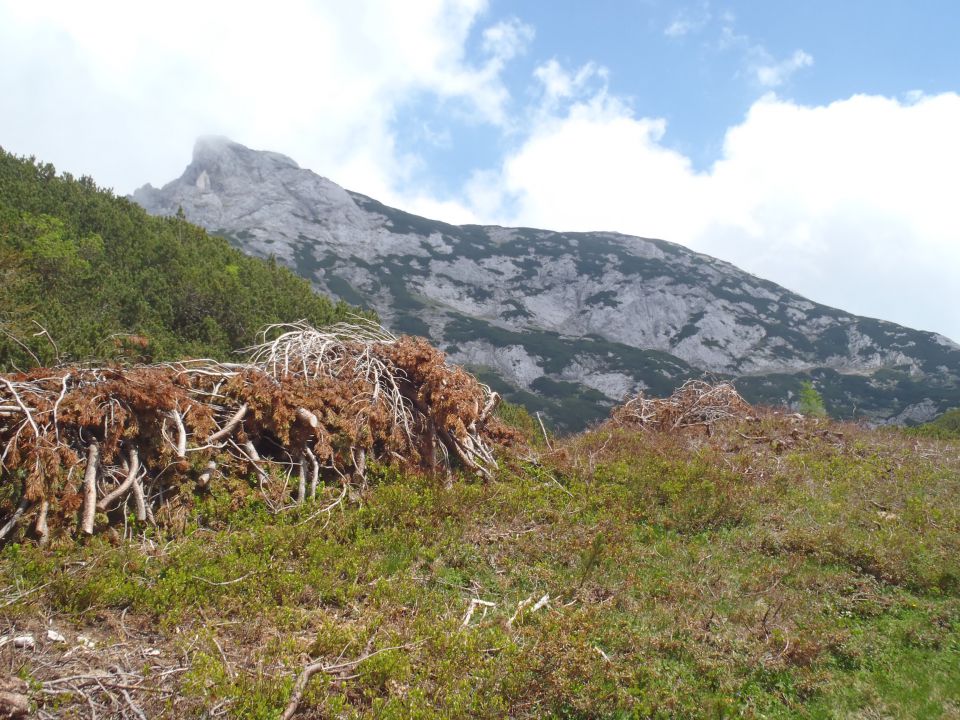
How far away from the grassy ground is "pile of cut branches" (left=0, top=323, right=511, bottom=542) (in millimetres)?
472

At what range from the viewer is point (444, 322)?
70938mm

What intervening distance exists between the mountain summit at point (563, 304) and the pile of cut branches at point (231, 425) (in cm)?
4010

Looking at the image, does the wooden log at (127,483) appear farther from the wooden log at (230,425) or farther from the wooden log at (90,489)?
the wooden log at (230,425)

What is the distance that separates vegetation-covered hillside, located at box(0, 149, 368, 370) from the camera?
1387cm

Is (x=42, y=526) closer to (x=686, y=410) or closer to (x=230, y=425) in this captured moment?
(x=230, y=425)

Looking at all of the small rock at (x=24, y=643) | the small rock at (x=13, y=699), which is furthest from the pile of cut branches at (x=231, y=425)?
the small rock at (x=13, y=699)

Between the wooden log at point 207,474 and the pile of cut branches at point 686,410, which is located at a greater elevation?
the pile of cut branches at point 686,410

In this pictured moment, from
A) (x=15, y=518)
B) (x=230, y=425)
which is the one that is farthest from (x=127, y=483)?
(x=230, y=425)

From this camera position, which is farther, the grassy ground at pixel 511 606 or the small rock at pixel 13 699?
the grassy ground at pixel 511 606

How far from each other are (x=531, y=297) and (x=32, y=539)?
8527 cm

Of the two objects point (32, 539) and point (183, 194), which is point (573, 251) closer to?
point (183, 194)

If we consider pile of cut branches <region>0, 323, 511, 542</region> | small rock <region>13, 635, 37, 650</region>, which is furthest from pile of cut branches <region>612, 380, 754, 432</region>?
small rock <region>13, 635, 37, 650</region>

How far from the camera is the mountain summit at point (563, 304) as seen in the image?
204 ft

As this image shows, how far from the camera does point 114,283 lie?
17438 millimetres
